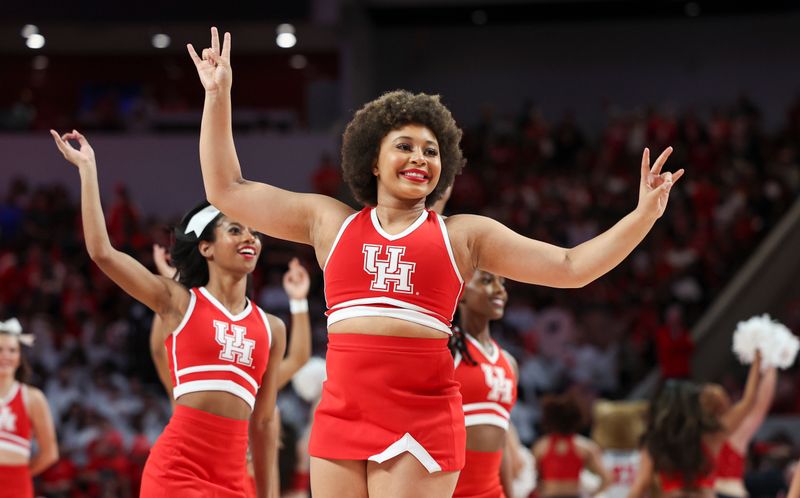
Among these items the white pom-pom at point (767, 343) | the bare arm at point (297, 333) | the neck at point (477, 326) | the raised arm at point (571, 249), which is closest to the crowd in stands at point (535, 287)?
the white pom-pom at point (767, 343)

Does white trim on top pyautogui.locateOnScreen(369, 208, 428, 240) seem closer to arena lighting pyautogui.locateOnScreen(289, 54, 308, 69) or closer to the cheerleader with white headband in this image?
the cheerleader with white headband

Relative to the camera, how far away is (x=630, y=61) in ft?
65.4

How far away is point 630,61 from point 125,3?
8.70 m

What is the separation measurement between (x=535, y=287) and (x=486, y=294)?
9470 millimetres

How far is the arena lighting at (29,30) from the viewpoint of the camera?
17.4 m

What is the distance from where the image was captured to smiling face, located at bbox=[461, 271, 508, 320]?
5.10 meters

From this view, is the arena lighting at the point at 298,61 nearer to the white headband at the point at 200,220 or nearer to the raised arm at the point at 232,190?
the white headband at the point at 200,220

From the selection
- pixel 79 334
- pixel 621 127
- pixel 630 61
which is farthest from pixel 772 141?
pixel 79 334

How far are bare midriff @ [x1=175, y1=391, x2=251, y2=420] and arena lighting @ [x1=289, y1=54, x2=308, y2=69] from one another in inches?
601

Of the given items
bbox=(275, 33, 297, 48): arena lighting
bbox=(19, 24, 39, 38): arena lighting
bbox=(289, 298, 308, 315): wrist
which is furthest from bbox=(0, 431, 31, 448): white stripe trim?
bbox=(275, 33, 297, 48): arena lighting

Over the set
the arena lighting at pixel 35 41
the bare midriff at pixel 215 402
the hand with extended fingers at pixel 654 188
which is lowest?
the bare midriff at pixel 215 402

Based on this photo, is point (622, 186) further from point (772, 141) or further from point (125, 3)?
point (125, 3)

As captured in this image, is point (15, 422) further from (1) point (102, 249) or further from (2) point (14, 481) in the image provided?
(1) point (102, 249)

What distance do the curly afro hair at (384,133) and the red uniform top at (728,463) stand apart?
12.6 feet
